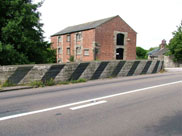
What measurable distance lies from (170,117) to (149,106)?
93 cm

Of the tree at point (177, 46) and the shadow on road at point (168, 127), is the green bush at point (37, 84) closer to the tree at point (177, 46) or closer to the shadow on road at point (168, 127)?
the shadow on road at point (168, 127)

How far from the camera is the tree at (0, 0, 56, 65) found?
38.6ft

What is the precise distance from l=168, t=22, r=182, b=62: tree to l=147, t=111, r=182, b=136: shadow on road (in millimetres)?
27907

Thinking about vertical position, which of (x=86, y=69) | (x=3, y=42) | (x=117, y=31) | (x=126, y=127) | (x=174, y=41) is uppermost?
(x=117, y=31)

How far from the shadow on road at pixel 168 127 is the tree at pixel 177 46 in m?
27.9

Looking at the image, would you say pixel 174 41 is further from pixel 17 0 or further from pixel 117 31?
pixel 17 0

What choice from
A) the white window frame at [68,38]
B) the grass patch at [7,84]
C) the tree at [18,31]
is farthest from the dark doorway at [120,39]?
the grass patch at [7,84]

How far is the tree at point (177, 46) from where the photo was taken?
2873 centimetres

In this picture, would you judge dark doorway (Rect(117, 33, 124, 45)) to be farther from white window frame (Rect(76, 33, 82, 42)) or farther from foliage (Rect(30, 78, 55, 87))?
foliage (Rect(30, 78, 55, 87))

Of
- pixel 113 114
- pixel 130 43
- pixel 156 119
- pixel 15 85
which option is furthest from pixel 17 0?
pixel 130 43

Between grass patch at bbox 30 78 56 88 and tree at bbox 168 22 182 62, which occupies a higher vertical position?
tree at bbox 168 22 182 62

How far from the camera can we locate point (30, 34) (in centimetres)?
1307

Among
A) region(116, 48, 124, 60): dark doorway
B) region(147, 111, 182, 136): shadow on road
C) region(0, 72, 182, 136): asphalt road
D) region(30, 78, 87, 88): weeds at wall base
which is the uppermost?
region(116, 48, 124, 60): dark doorway

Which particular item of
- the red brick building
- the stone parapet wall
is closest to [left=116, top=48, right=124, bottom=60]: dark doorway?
the red brick building
